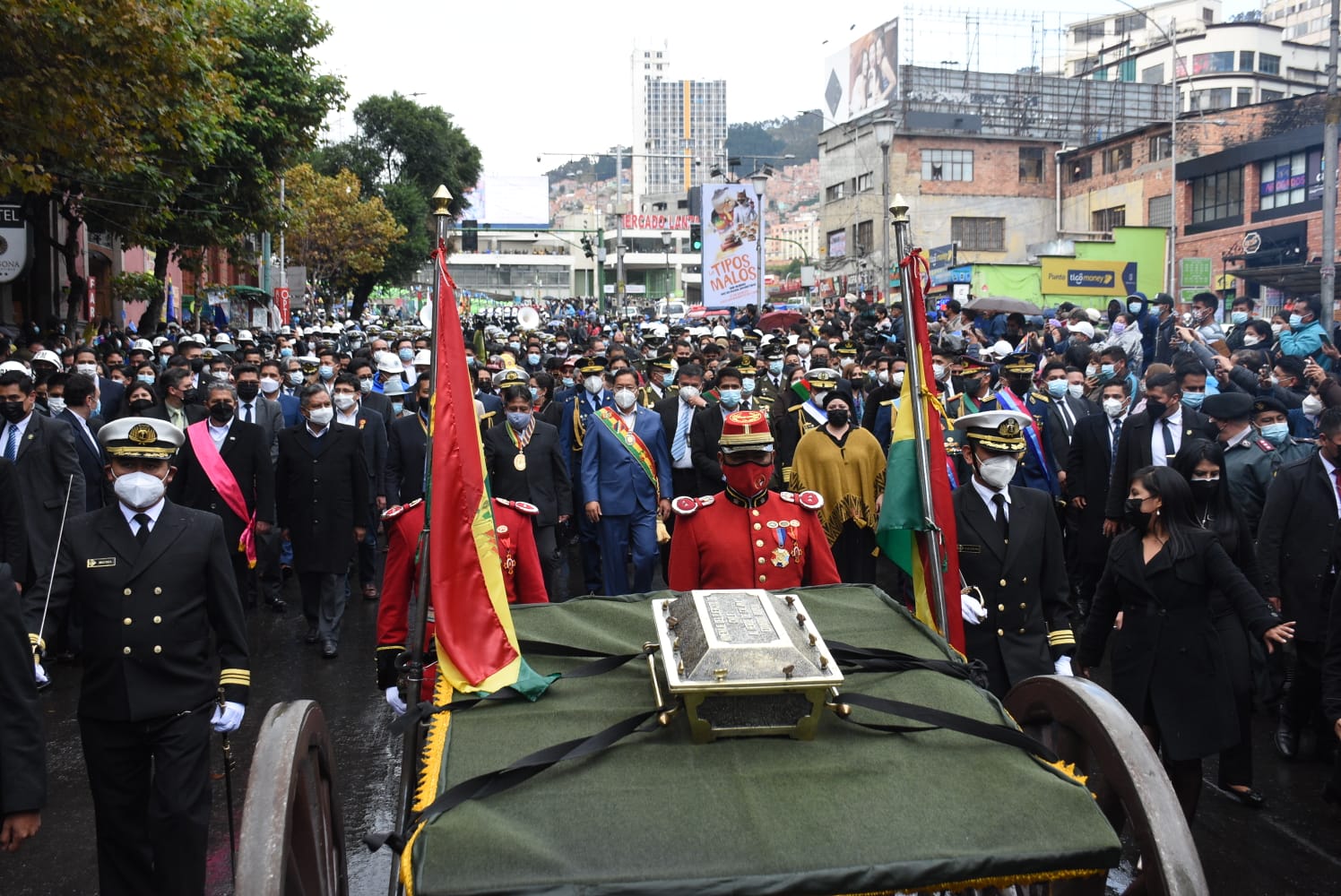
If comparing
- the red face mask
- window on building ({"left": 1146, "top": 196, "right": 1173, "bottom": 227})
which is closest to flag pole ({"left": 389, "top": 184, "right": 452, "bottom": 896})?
the red face mask

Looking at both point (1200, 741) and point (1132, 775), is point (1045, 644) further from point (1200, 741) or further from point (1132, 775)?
point (1132, 775)

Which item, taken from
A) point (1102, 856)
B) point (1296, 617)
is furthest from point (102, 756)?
point (1296, 617)

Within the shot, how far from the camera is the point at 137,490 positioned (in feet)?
16.7

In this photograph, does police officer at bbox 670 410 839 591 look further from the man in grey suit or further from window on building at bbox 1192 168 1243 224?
window on building at bbox 1192 168 1243 224

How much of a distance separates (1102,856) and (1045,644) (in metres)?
3.15

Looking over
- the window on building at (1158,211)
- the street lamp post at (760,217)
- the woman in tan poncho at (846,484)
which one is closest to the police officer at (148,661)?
the woman in tan poncho at (846,484)

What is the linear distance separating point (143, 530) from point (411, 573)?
1206 millimetres

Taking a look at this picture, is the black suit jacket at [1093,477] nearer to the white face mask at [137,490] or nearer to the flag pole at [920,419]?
the flag pole at [920,419]

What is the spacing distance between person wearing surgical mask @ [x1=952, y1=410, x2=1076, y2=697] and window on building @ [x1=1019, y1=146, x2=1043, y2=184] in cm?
5535

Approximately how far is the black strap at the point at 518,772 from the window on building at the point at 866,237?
2262 inches

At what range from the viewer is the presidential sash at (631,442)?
33.6 ft

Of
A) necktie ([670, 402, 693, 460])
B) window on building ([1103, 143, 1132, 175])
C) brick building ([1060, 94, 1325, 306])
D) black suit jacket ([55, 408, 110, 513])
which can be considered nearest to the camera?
black suit jacket ([55, 408, 110, 513])

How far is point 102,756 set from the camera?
4.91 meters

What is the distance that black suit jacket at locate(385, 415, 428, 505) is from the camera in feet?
34.9
